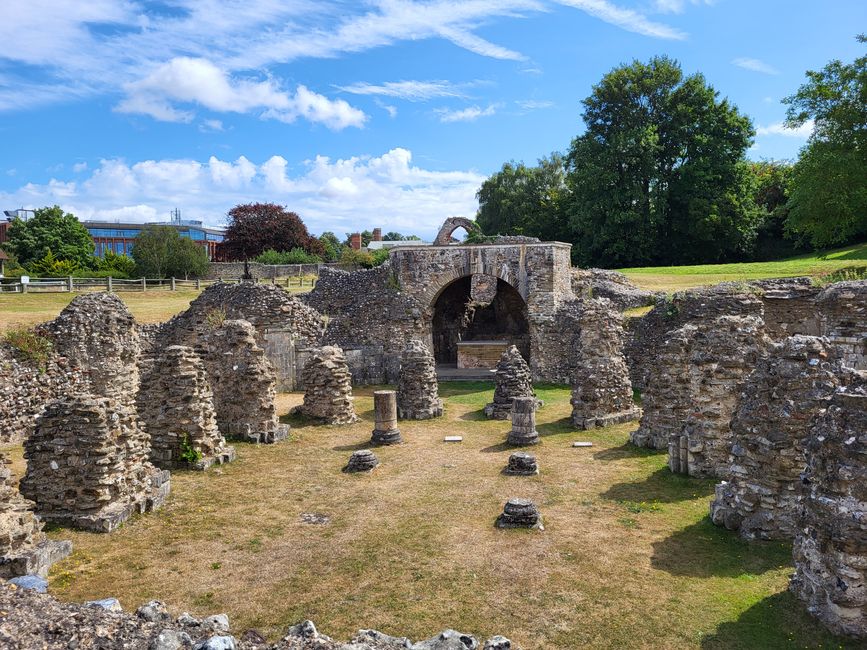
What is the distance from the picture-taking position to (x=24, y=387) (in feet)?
44.3

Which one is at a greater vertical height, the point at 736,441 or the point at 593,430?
the point at 736,441

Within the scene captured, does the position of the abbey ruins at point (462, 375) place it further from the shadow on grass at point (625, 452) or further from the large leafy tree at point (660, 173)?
the large leafy tree at point (660, 173)

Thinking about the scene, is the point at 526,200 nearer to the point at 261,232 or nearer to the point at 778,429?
the point at 261,232

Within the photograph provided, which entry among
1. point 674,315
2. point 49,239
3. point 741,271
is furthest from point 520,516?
point 49,239

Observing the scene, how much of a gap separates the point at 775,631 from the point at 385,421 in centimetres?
879

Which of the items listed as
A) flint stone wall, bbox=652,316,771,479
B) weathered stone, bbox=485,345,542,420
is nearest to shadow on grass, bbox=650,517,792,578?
flint stone wall, bbox=652,316,771,479

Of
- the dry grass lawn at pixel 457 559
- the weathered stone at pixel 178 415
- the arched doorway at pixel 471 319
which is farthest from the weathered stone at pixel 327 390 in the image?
the arched doorway at pixel 471 319

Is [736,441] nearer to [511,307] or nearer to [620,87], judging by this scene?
[511,307]

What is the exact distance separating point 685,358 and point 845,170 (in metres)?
13.4

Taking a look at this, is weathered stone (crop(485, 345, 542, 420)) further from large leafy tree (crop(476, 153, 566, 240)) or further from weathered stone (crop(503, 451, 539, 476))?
large leafy tree (crop(476, 153, 566, 240))

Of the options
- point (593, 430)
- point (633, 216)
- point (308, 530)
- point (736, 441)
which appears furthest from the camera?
point (633, 216)

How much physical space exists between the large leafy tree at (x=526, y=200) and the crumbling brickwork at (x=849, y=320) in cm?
3188

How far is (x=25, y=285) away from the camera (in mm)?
28422

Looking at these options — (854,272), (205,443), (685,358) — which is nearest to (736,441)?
(685,358)
